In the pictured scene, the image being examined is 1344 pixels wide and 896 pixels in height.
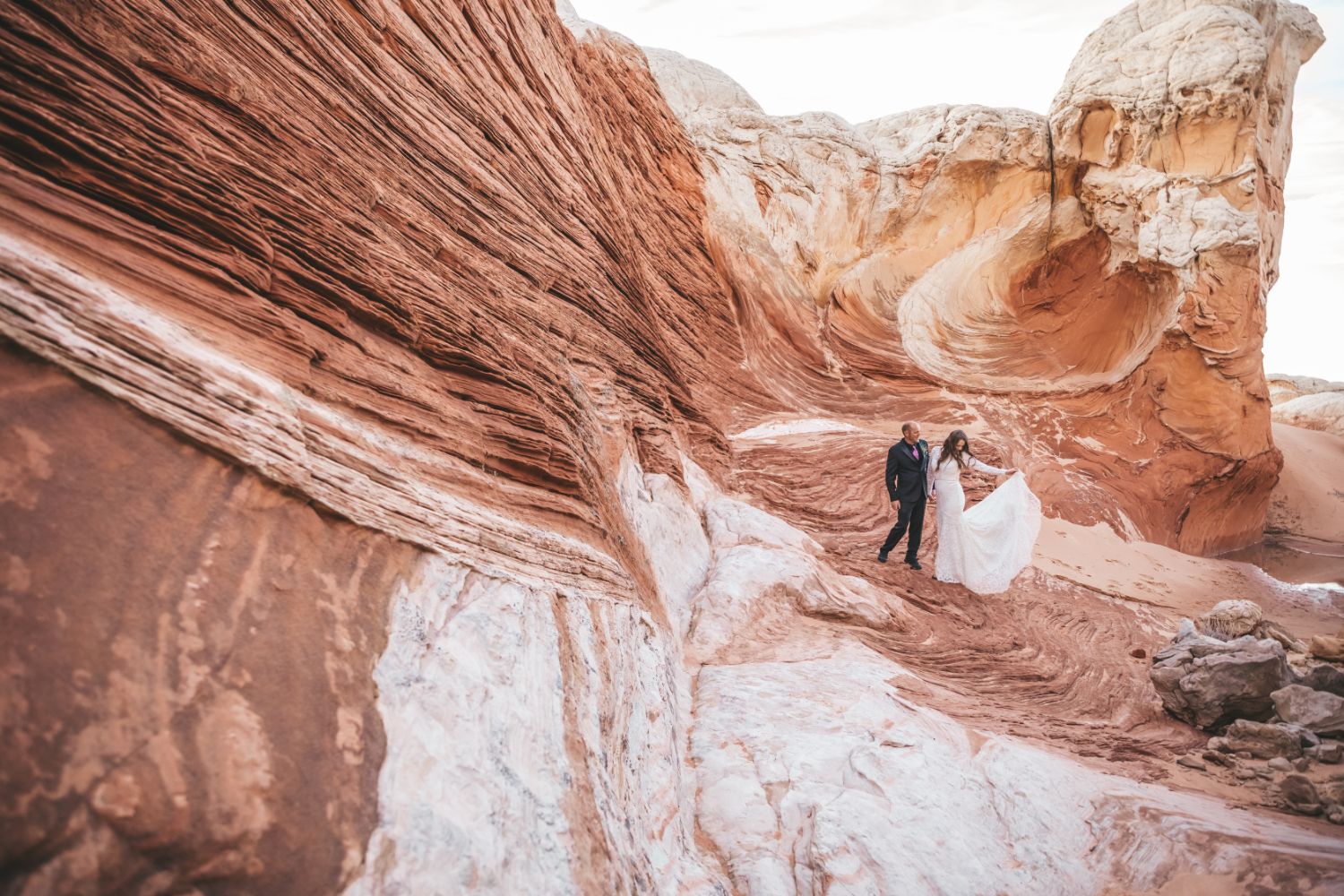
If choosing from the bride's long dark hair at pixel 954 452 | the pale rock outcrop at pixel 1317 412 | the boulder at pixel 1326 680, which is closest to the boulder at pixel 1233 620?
the boulder at pixel 1326 680

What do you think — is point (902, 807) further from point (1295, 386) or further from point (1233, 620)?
point (1295, 386)

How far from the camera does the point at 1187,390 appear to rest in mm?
12555

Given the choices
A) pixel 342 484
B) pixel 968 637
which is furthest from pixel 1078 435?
pixel 342 484

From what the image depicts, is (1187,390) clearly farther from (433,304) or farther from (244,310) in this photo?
(244,310)

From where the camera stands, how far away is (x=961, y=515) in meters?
6.95

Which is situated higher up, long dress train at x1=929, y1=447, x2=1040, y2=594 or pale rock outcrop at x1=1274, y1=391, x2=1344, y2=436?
pale rock outcrop at x1=1274, y1=391, x2=1344, y2=436

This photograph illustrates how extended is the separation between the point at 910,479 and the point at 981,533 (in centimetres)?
84

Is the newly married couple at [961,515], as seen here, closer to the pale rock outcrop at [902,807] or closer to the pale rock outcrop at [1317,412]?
the pale rock outcrop at [902,807]

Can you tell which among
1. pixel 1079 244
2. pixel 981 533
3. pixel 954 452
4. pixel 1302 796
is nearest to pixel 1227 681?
pixel 1302 796

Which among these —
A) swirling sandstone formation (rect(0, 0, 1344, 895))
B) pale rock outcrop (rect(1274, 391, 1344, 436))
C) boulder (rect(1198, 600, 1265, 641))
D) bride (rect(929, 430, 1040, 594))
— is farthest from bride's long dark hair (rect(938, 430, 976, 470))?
pale rock outcrop (rect(1274, 391, 1344, 436))

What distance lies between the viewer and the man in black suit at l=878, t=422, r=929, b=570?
6973 millimetres

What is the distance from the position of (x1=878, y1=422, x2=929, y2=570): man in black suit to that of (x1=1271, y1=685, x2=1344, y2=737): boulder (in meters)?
2.97

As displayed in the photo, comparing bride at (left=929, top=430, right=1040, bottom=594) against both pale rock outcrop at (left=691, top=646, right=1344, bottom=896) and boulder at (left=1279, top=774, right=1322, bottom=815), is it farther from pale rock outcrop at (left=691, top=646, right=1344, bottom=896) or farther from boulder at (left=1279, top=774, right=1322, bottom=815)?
boulder at (left=1279, top=774, right=1322, bottom=815)

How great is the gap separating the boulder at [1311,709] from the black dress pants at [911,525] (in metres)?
2.95
